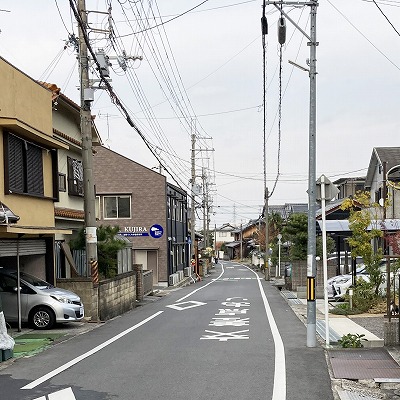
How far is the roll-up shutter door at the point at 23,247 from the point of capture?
14734 millimetres

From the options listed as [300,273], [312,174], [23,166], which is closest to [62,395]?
[312,174]

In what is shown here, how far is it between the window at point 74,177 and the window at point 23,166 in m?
4.75

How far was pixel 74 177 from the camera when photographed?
22.1 meters

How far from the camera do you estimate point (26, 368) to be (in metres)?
10.2

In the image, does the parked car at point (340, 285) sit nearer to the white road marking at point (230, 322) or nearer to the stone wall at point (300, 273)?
the white road marking at point (230, 322)

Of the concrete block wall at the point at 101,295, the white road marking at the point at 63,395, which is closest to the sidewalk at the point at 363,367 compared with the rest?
the white road marking at the point at 63,395

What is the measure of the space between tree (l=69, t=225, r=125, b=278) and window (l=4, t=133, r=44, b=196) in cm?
410

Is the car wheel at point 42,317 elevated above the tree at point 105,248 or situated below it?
below

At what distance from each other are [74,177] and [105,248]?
3.22m

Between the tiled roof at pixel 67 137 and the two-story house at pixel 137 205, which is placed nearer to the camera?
the tiled roof at pixel 67 137

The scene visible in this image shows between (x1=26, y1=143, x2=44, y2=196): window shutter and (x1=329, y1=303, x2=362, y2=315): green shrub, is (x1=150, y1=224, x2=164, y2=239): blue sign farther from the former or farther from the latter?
(x1=26, y1=143, x2=44, y2=196): window shutter

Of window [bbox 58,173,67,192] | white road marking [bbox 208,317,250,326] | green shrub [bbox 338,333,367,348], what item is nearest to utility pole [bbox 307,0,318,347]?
green shrub [bbox 338,333,367,348]

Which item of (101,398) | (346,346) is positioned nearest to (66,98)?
(346,346)

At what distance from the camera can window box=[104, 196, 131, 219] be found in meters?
42.3
